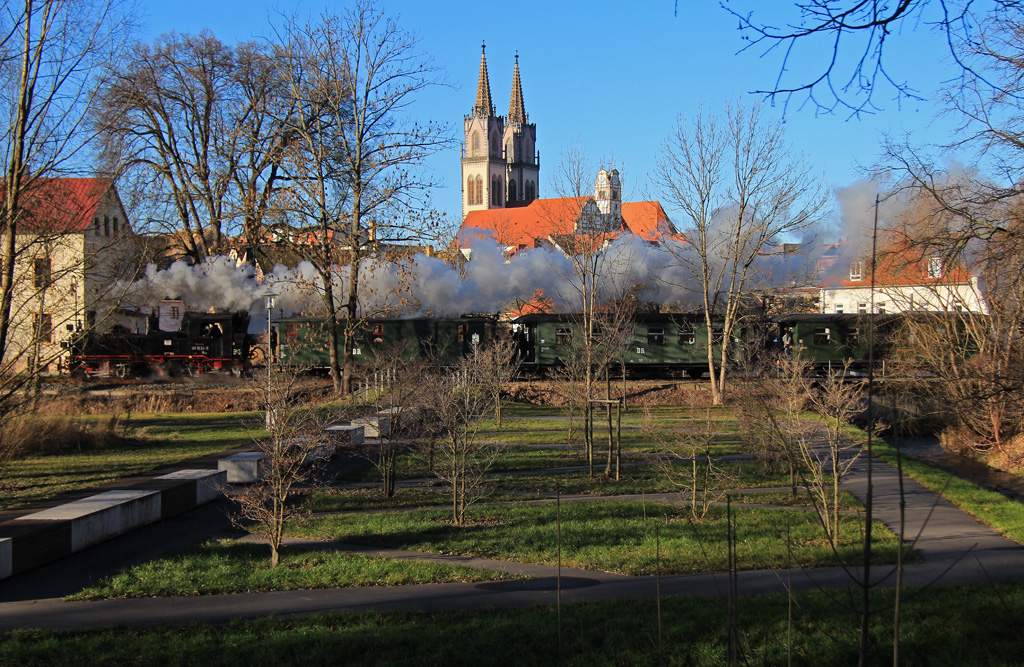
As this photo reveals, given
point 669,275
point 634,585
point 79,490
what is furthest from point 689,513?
point 669,275

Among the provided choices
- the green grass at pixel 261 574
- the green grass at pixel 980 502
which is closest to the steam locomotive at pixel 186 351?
the green grass at pixel 261 574

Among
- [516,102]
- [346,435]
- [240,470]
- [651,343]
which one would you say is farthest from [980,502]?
[516,102]

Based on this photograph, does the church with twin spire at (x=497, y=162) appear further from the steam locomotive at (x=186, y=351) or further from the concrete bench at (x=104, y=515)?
the concrete bench at (x=104, y=515)

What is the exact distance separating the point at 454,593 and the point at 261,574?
2.43m

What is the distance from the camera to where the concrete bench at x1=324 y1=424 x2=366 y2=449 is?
57.0 ft

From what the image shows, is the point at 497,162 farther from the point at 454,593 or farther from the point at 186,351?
the point at 454,593

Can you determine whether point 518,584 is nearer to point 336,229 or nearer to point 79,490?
point 79,490

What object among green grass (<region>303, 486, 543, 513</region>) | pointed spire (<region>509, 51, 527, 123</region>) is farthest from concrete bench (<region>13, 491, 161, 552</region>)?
pointed spire (<region>509, 51, 527, 123</region>)

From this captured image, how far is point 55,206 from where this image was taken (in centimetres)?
1199

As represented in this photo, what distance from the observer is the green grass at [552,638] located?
6.34 m

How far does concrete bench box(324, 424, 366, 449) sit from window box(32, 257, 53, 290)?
21.2ft

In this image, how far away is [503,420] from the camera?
24.8 meters

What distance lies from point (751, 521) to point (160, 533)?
29.1 feet

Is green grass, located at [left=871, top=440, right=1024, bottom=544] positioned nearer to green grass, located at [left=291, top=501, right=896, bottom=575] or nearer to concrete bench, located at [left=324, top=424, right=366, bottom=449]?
green grass, located at [left=291, top=501, right=896, bottom=575]
